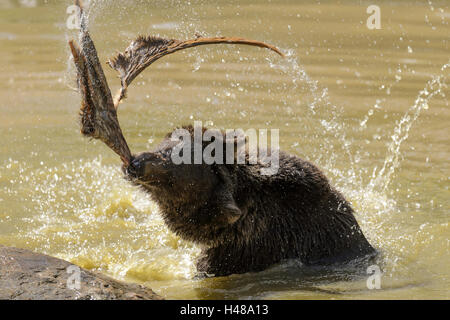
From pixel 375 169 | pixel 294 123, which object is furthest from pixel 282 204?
pixel 294 123

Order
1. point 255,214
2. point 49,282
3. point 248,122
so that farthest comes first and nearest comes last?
point 248,122 → point 255,214 → point 49,282

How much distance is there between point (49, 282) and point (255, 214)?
1.35m

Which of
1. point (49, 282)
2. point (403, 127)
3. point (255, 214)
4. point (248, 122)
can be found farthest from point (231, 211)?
point (403, 127)

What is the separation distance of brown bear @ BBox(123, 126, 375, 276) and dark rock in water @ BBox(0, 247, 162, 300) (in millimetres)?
585

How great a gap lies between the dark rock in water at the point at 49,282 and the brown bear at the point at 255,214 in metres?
0.58

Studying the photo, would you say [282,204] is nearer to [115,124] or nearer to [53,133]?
[115,124]

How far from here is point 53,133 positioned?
798 centimetres

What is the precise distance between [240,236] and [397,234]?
1571mm

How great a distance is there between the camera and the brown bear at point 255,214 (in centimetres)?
425

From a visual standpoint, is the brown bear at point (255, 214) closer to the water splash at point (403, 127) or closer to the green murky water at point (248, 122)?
the green murky water at point (248, 122)

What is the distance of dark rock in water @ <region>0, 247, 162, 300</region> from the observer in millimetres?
3619

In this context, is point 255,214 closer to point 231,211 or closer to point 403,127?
point 231,211

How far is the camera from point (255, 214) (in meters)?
4.51
